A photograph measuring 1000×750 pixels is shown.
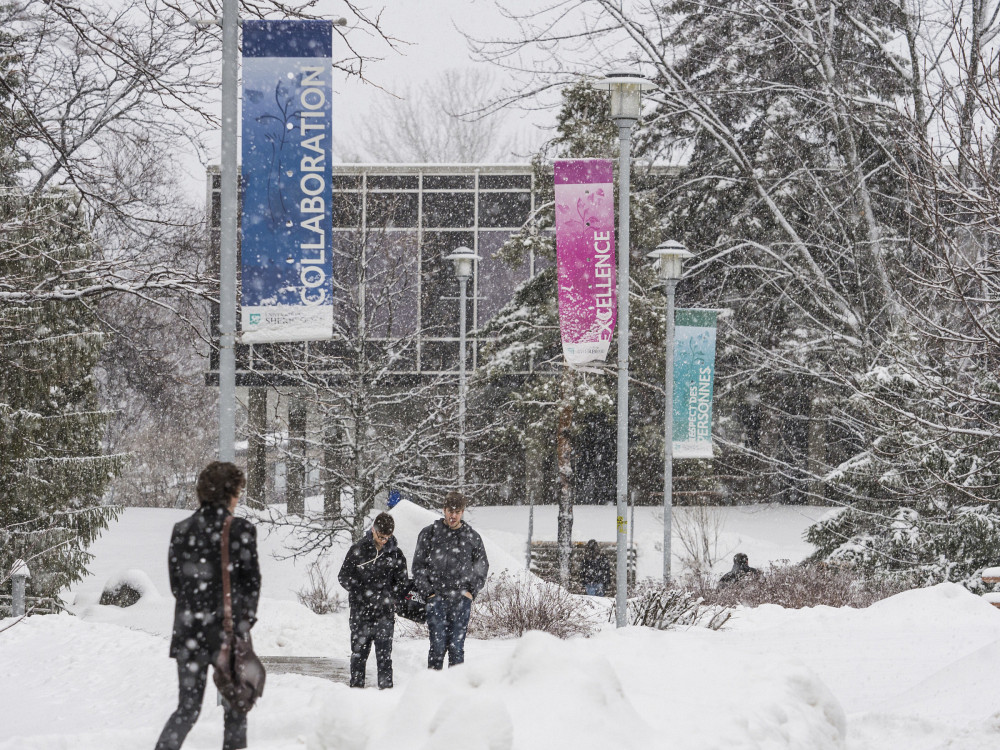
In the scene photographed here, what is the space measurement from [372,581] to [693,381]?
12.1m

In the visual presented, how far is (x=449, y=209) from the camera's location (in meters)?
33.4

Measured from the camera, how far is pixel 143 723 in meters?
8.95

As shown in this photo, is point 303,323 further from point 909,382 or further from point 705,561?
point 705,561

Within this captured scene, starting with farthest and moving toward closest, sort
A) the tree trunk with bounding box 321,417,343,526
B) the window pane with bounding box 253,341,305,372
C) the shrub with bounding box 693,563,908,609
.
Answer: the tree trunk with bounding box 321,417,343,526, the window pane with bounding box 253,341,305,372, the shrub with bounding box 693,563,908,609

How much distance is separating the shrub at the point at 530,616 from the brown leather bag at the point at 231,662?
750 centimetres

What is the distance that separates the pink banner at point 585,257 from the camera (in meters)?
14.5

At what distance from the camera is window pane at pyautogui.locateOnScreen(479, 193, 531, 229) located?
33375mm

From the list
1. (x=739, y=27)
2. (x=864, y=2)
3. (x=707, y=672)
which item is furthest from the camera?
(x=739, y=27)

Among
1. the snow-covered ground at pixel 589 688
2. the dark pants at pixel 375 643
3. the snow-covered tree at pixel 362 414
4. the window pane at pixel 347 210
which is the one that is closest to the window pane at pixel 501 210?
the window pane at pixel 347 210

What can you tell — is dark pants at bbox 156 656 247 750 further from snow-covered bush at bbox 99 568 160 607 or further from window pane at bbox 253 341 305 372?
snow-covered bush at bbox 99 568 160 607

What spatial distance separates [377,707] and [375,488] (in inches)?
518

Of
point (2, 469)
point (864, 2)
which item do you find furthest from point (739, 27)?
point (2, 469)

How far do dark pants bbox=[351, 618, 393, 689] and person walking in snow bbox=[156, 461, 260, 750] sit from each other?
2.97 meters

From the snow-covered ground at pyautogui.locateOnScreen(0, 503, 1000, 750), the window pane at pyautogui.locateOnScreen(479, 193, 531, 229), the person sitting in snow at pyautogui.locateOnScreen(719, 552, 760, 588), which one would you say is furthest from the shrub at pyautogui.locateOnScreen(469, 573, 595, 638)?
the window pane at pyautogui.locateOnScreen(479, 193, 531, 229)
